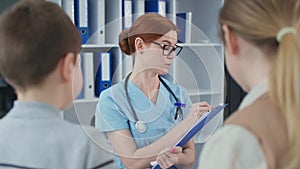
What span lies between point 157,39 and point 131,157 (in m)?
0.46

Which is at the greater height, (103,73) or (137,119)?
(103,73)

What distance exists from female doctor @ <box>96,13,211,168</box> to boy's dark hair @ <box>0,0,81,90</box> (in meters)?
0.66

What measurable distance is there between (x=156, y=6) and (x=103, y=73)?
577mm

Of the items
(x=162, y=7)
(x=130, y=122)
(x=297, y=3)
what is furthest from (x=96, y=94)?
(x=297, y=3)

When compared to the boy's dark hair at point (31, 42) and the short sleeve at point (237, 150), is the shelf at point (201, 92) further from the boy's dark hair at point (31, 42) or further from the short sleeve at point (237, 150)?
the short sleeve at point (237, 150)

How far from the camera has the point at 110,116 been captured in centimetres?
169

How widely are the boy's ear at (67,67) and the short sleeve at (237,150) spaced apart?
0.41 meters

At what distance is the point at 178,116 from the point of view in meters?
1.76

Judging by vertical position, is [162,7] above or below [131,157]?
above

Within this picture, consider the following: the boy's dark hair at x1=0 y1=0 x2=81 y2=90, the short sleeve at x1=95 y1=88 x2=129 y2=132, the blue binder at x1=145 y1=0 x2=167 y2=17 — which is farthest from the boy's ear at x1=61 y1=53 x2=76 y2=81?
the blue binder at x1=145 y1=0 x2=167 y2=17

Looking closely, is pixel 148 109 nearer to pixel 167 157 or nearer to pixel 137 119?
pixel 137 119

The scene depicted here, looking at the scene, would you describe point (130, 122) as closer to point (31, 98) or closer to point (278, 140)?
point (31, 98)

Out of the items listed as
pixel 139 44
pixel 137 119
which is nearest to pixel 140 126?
pixel 137 119

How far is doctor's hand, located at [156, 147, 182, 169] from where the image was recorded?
5.43ft
